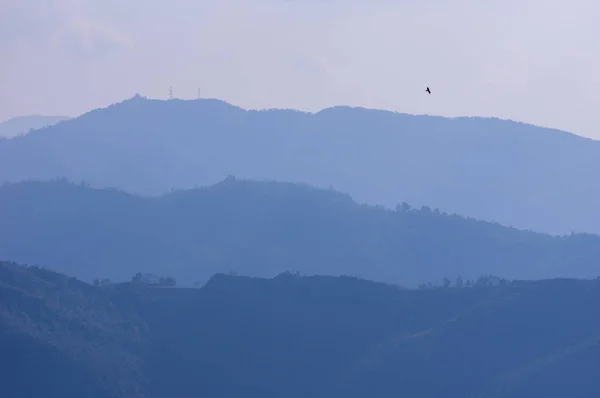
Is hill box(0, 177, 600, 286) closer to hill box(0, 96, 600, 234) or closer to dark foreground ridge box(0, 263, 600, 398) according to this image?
dark foreground ridge box(0, 263, 600, 398)

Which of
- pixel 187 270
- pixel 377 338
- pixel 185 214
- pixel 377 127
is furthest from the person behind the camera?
pixel 377 127

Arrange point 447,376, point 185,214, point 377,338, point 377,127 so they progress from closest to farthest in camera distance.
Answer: point 447,376, point 377,338, point 185,214, point 377,127

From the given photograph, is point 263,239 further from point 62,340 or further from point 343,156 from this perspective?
point 343,156

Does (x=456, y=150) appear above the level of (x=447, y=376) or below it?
above

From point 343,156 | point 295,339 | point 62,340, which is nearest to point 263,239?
point 295,339

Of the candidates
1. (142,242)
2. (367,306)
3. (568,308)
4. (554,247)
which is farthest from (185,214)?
(568,308)

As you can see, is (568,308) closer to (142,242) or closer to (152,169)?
(142,242)
